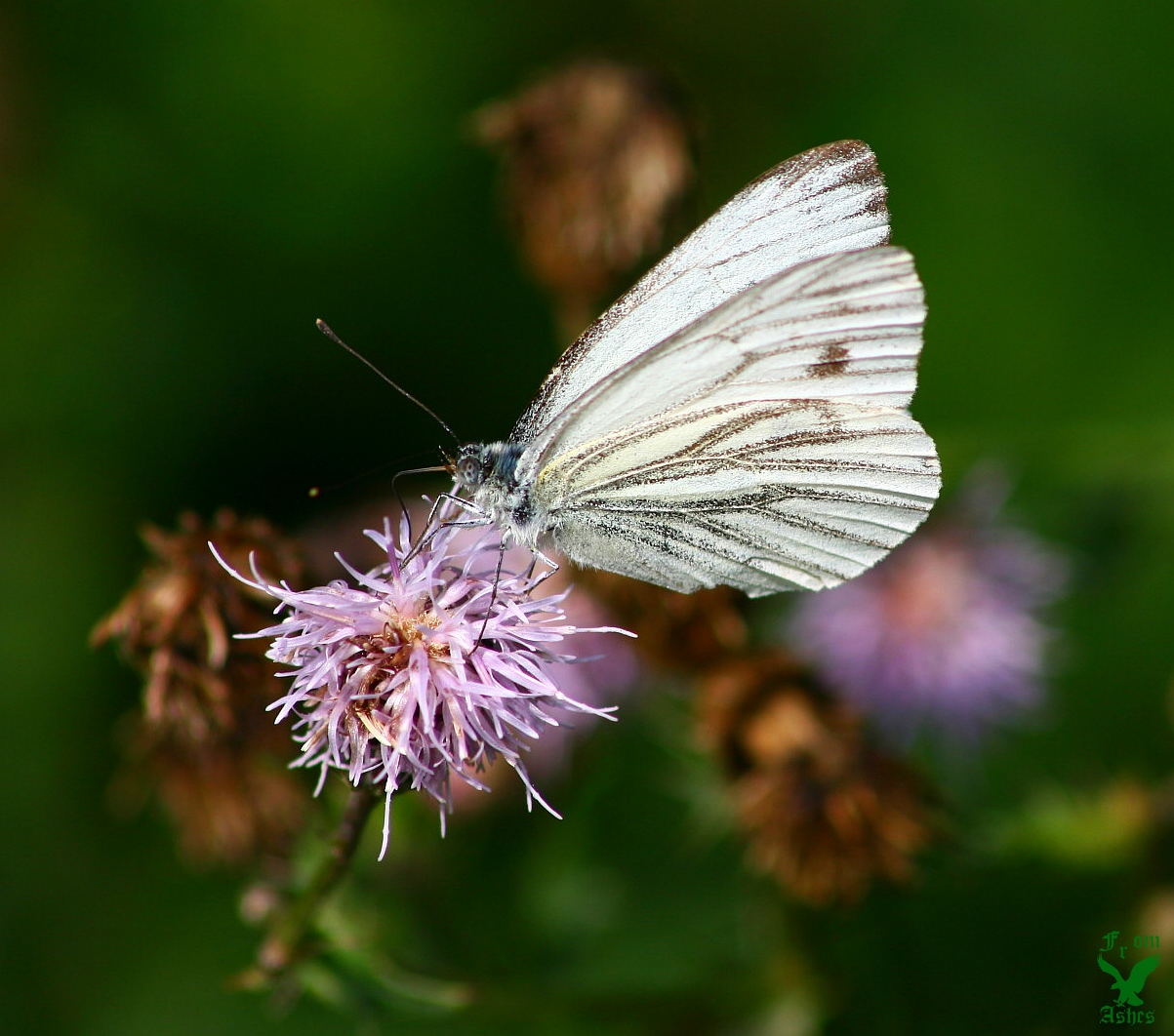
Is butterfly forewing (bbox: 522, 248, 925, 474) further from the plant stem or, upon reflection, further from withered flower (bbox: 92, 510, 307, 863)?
the plant stem

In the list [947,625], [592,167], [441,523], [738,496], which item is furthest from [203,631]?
[947,625]

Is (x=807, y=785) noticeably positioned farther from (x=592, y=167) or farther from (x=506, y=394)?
(x=506, y=394)

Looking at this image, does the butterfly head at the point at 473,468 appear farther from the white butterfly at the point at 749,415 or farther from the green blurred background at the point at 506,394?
the green blurred background at the point at 506,394

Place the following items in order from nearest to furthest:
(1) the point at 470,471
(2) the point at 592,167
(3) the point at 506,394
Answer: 1. (1) the point at 470,471
2. (2) the point at 592,167
3. (3) the point at 506,394

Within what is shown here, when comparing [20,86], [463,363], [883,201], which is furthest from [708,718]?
[20,86]

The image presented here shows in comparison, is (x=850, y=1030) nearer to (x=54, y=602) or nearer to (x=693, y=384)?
(x=693, y=384)

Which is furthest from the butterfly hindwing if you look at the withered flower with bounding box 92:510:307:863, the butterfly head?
the withered flower with bounding box 92:510:307:863
